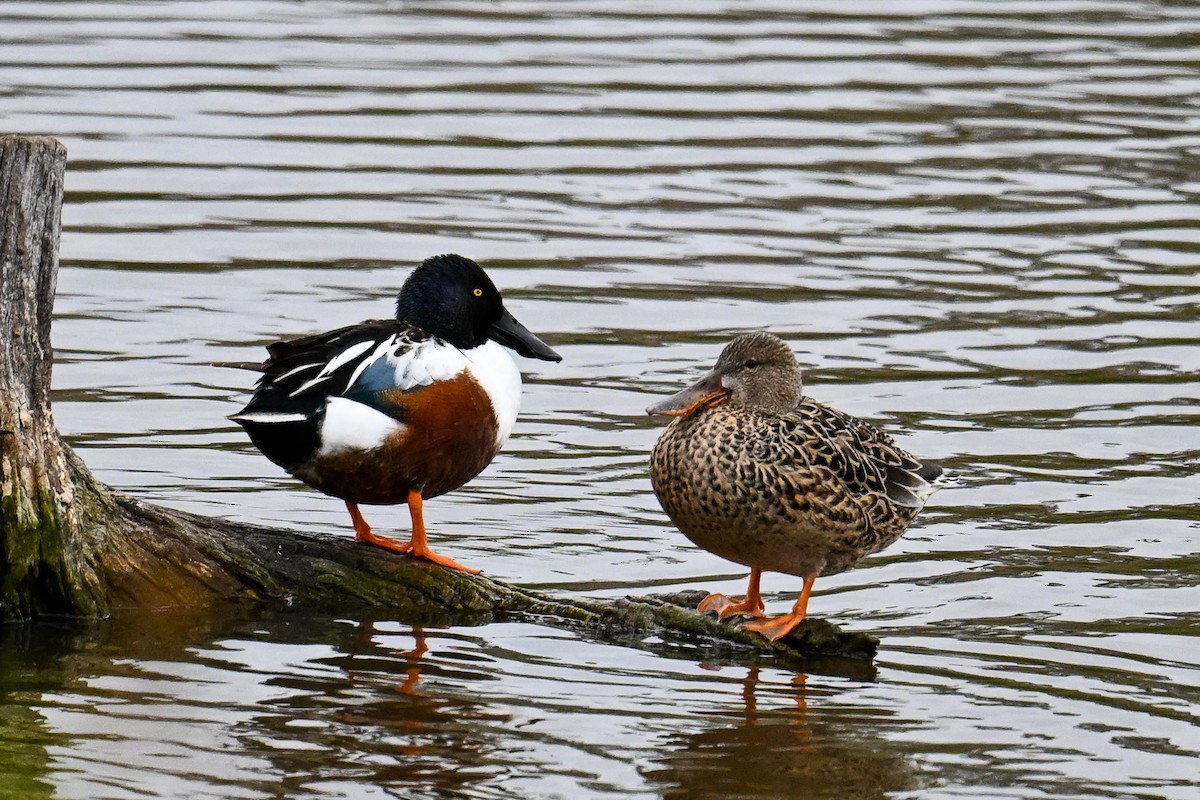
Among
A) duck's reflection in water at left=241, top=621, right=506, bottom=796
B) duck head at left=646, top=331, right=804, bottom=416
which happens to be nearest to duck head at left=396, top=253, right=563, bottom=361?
duck head at left=646, top=331, right=804, bottom=416

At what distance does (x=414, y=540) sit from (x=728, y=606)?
95 centimetres

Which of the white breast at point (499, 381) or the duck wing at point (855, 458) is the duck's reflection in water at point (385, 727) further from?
the duck wing at point (855, 458)

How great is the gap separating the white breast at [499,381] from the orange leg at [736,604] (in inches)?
32.5

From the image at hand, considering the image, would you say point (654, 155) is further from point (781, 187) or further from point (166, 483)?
point (166, 483)

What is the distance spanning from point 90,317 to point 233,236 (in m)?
1.40

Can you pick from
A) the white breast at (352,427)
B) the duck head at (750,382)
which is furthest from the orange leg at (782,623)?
the white breast at (352,427)

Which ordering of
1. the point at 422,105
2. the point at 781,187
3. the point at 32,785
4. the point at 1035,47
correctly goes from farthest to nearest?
the point at 1035,47
the point at 422,105
the point at 781,187
the point at 32,785

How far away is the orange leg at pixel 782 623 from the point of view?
5.99 metres

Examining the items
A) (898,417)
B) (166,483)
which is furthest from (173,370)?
(898,417)

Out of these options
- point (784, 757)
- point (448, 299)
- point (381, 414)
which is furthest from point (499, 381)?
point (784, 757)

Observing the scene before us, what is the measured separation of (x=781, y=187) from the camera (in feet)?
40.1

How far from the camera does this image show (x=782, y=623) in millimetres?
6035

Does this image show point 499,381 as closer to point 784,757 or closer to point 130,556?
point 130,556

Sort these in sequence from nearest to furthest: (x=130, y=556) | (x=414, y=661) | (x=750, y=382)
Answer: (x=414, y=661)
(x=130, y=556)
(x=750, y=382)
